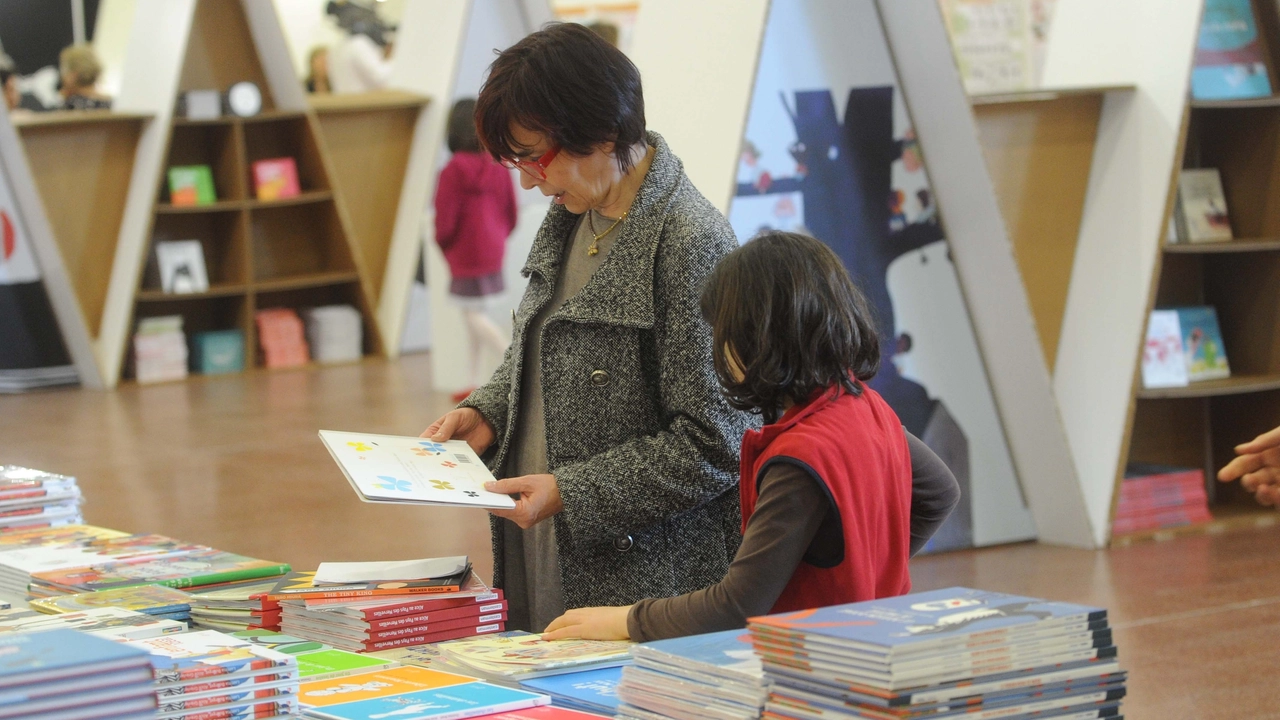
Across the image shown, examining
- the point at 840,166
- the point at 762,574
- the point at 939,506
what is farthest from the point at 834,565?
the point at 840,166

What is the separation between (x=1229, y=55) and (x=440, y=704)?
4386mm

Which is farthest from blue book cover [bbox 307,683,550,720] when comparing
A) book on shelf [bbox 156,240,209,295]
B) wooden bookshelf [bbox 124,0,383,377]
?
book on shelf [bbox 156,240,209,295]

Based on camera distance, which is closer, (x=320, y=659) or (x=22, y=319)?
(x=320, y=659)

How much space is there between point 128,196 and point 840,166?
243 inches

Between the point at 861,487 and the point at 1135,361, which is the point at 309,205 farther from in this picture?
the point at 861,487

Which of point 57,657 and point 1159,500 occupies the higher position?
point 57,657

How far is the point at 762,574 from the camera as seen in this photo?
149 cm

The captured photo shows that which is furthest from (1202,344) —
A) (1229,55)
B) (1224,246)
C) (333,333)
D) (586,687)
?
(333,333)

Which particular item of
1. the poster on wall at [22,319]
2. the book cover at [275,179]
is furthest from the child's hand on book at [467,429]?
the book cover at [275,179]

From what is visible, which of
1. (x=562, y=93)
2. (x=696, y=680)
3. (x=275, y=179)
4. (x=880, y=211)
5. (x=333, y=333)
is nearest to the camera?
(x=696, y=680)

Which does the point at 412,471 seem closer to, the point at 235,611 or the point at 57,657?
the point at 235,611

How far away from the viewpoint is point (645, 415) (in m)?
1.94

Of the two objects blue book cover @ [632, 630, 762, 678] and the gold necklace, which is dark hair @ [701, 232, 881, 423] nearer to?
blue book cover @ [632, 630, 762, 678]

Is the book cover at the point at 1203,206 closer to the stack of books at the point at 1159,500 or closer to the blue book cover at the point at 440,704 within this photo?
the stack of books at the point at 1159,500
